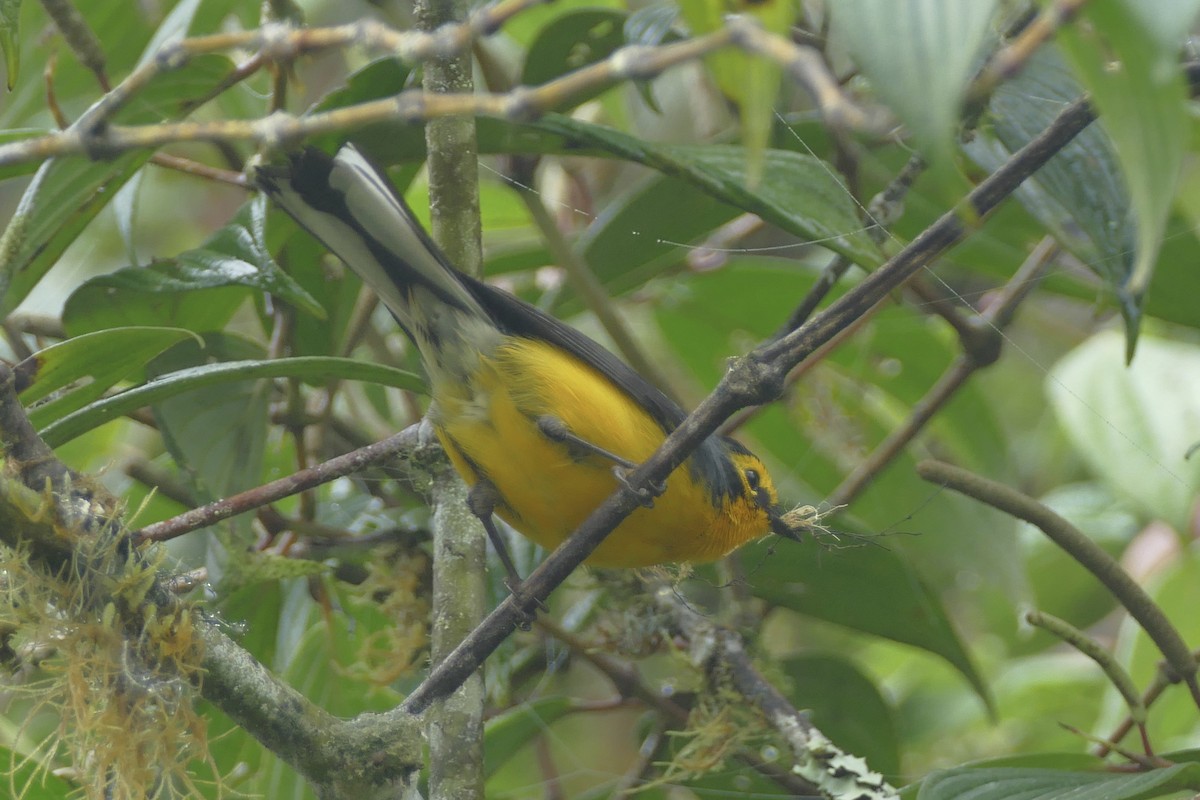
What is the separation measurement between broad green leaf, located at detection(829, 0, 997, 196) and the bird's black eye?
1.41 meters

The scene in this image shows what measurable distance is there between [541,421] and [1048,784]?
37.3 inches

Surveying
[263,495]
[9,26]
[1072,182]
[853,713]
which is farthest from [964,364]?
[9,26]

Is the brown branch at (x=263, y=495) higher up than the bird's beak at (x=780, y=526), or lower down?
higher up

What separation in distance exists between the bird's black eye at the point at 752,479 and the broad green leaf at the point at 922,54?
1409 millimetres

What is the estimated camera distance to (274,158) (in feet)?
5.14

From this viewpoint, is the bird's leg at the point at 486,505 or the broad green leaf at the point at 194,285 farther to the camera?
the bird's leg at the point at 486,505

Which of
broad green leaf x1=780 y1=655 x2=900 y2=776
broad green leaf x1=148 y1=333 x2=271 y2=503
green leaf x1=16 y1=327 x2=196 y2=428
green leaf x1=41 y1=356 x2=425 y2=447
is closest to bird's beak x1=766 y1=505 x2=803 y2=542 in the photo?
broad green leaf x1=780 y1=655 x2=900 y2=776

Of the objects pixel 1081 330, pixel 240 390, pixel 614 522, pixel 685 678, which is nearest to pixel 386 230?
pixel 240 390

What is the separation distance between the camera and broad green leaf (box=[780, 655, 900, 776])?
228 cm

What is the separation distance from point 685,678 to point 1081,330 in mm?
2670

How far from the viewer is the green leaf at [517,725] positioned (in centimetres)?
210

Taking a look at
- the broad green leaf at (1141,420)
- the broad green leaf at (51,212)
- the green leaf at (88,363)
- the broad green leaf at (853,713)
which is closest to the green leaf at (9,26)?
the broad green leaf at (51,212)

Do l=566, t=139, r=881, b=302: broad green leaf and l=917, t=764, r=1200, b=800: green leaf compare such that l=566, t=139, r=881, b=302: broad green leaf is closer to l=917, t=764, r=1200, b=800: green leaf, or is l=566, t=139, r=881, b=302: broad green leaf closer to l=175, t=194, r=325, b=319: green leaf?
l=175, t=194, r=325, b=319: green leaf

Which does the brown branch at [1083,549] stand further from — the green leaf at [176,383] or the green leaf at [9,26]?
the green leaf at [9,26]
